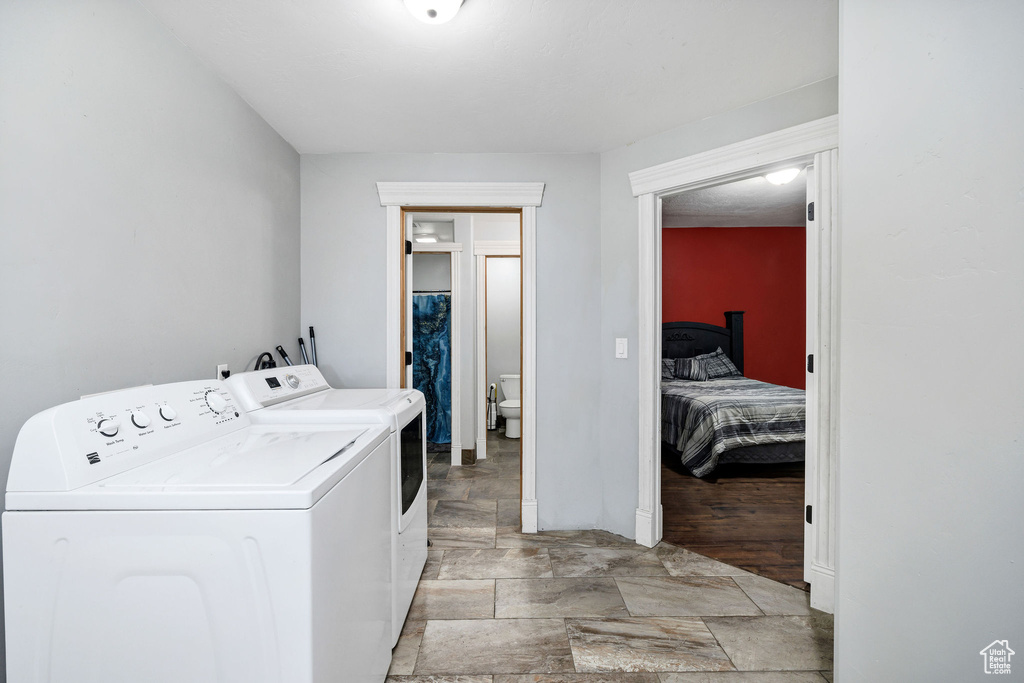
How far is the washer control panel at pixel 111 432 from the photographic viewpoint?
34.6 inches

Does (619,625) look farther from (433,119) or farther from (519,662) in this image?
(433,119)

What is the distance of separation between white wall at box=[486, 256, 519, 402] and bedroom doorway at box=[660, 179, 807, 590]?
1798 millimetres

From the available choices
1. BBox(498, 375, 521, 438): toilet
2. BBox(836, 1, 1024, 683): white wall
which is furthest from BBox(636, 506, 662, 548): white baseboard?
BBox(498, 375, 521, 438): toilet

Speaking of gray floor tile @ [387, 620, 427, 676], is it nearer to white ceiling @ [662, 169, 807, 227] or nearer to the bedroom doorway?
the bedroom doorway

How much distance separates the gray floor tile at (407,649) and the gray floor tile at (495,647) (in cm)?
2

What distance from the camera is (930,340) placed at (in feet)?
2.88

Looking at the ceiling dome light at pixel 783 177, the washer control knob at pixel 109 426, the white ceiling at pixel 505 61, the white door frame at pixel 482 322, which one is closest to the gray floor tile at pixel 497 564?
the washer control knob at pixel 109 426

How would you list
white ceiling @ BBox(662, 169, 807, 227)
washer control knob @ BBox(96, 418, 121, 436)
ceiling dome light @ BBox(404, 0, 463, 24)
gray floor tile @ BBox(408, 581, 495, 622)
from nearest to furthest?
washer control knob @ BBox(96, 418, 121, 436)
ceiling dome light @ BBox(404, 0, 463, 24)
gray floor tile @ BBox(408, 581, 495, 622)
white ceiling @ BBox(662, 169, 807, 227)

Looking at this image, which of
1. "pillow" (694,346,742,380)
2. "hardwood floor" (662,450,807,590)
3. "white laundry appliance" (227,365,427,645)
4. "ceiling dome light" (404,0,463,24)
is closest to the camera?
"ceiling dome light" (404,0,463,24)

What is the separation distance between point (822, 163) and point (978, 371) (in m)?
1.37

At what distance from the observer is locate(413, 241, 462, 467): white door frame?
3.75m

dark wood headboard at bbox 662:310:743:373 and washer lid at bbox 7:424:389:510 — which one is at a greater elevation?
dark wood headboard at bbox 662:310:743:373

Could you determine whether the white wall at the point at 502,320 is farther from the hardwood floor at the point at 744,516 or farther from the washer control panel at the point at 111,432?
the washer control panel at the point at 111,432

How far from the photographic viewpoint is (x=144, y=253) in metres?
1.39
